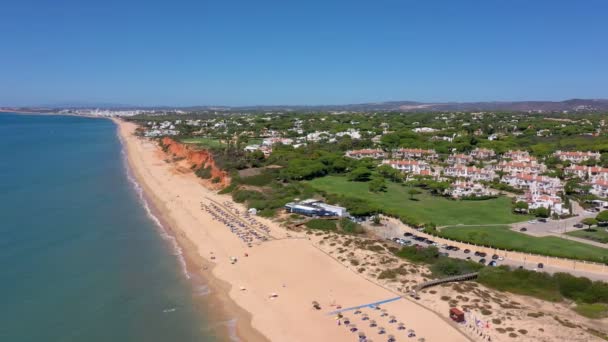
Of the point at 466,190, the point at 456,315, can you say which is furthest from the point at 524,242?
the point at 466,190

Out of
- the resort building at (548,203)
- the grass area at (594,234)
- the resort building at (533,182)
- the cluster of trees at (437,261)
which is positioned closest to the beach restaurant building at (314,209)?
the cluster of trees at (437,261)

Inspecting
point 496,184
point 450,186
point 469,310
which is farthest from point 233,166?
point 469,310

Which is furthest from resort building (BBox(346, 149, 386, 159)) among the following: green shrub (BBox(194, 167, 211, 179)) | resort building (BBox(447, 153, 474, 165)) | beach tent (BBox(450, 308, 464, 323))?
beach tent (BBox(450, 308, 464, 323))

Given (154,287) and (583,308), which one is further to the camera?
(154,287)

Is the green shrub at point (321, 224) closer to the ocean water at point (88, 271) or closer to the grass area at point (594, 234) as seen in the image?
the ocean water at point (88, 271)

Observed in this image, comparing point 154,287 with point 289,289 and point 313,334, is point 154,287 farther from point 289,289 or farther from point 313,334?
point 313,334

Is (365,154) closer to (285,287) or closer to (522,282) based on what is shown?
(522,282)

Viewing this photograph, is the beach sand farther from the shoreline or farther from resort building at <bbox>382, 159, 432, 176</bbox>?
resort building at <bbox>382, 159, 432, 176</bbox>
